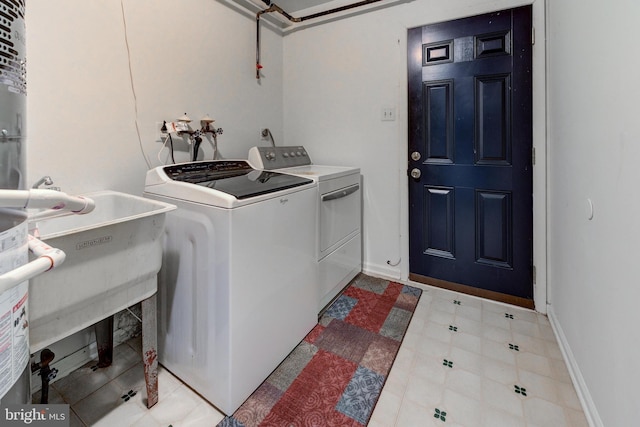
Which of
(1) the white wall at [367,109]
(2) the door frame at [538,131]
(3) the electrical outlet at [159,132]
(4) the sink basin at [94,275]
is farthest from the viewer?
(2) the door frame at [538,131]

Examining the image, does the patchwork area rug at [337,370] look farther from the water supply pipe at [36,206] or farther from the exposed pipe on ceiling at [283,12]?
the exposed pipe on ceiling at [283,12]

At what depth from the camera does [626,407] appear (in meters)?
0.96

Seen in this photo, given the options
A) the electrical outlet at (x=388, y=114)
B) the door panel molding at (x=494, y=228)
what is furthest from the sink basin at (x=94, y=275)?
the door panel molding at (x=494, y=228)

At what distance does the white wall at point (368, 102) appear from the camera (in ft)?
7.52

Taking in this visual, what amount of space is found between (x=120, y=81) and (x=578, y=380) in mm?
2621

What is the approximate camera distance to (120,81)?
159 cm

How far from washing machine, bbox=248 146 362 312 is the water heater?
1.29 metres

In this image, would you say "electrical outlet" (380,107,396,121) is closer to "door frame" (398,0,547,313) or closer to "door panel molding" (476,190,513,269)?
"door frame" (398,0,547,313)

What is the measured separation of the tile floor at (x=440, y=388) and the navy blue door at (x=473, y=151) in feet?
Answer: 1.75

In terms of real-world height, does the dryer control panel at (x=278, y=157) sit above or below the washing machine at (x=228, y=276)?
above

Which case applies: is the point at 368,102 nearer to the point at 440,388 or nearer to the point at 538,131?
the point at 538,131

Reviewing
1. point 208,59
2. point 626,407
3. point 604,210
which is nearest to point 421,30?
point 208,59

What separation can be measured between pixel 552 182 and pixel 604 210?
810mm

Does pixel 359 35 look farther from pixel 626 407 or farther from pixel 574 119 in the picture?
pixel 626 407
